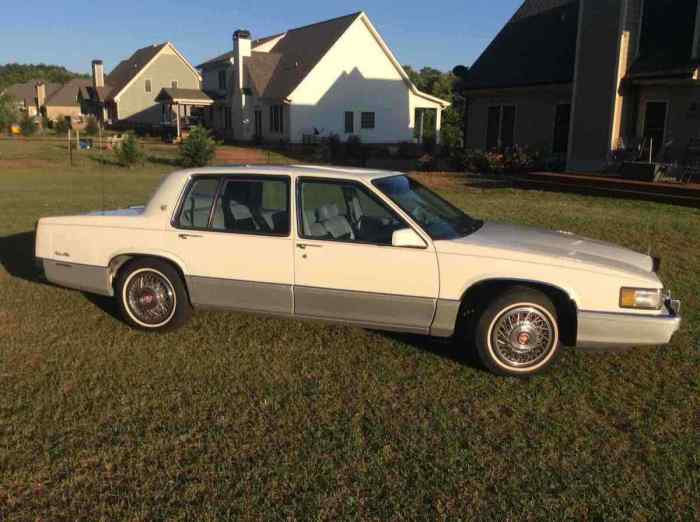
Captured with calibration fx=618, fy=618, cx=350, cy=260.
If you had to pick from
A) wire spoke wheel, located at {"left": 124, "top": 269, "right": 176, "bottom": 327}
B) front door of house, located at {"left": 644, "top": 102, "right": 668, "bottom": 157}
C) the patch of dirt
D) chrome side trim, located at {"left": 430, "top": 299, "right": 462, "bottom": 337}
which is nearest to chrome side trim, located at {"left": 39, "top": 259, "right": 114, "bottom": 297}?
wire spoke wheel, located at {"left": 124, "top": 269, "right": 176, "bottom": 327}

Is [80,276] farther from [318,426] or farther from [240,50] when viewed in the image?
[240,50]

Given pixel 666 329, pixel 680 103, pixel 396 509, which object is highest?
pixel 680 103

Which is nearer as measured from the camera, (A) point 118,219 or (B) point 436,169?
(A) point 118,219

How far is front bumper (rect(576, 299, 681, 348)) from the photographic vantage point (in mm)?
4621

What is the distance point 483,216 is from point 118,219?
7.96 metres

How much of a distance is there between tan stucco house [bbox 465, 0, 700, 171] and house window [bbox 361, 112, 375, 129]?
682 inches

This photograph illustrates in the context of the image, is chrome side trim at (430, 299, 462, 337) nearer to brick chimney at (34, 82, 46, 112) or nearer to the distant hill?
brick chimney at (34, 82, 46, 112)

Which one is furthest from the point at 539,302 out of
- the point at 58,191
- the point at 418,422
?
the point at 58,191

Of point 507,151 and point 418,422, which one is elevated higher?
point 507,151

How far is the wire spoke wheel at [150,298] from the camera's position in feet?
18.5

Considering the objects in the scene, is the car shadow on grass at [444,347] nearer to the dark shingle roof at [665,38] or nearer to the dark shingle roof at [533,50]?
the dark shingle roof at [665,38]

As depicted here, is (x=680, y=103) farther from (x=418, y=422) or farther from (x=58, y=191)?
(x=58, y=191)

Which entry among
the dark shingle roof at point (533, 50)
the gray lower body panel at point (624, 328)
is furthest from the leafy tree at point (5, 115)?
the gray lower body panel at point (624, 328)

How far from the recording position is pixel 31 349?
5.37m
